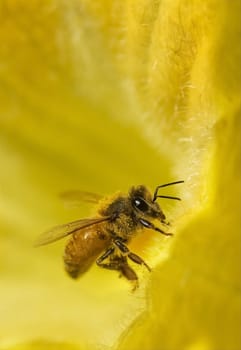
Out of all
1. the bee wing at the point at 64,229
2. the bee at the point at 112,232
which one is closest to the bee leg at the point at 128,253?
the bee at the point at 112,232

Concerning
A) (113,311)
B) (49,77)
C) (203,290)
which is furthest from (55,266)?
(203,290)

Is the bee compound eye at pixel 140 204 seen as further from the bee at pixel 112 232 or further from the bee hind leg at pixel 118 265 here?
the bee hind leg at pixel 118 265

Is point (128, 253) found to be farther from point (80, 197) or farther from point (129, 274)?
point (80, 197)

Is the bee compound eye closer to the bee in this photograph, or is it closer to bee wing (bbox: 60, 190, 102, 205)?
the bee

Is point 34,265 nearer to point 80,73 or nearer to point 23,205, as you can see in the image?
point 23,205

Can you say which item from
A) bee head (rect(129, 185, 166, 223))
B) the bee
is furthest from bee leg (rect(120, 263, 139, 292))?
bee head (rect(129, 185, 166, 223))

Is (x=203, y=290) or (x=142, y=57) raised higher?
(x=142, y=57)
